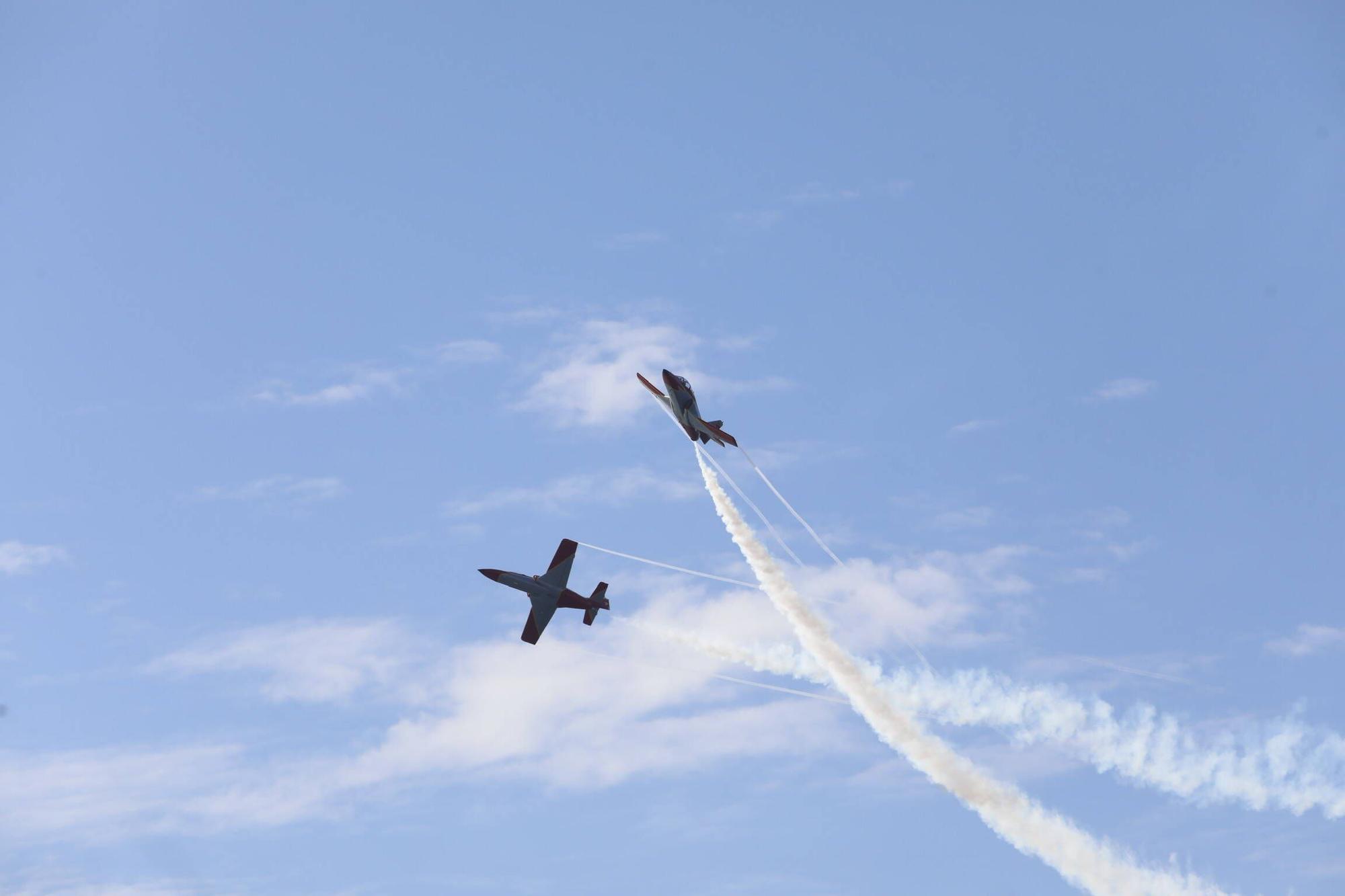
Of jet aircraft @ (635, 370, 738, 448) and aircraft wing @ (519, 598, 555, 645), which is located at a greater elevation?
jet aircraft @ (635, 370, 738, 448)

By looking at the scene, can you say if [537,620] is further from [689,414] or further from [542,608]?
[689,414]

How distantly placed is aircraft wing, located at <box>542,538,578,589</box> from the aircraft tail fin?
9.98 feet

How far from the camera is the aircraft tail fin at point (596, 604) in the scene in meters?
99.7

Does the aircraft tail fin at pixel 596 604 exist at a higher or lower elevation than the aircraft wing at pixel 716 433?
lower

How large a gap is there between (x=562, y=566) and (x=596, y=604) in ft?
14.6

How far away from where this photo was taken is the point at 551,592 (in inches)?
3957

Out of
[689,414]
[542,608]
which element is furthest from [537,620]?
[689,414]

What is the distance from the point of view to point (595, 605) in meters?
99.8

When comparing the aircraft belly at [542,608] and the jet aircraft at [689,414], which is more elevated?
the jet aircraft at [689,414]

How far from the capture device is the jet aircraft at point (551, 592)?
327ft

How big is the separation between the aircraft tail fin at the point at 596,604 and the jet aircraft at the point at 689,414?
577 inches

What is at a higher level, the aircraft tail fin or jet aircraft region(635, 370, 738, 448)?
jet aircraft region(635, 370, 738, 448)

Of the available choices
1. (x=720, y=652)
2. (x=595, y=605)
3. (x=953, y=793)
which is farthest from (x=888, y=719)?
(x=595, y=605)

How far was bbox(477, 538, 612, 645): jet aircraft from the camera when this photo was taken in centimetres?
9975
